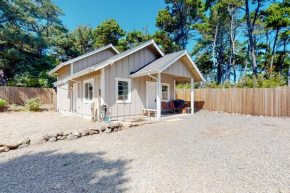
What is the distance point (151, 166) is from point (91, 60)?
11.1 meters

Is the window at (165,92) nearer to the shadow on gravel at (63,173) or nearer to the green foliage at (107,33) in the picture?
the shadow on gravel at (63,173)

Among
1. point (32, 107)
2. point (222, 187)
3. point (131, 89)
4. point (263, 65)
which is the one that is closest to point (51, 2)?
point (32, 107)

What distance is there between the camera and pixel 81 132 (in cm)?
552

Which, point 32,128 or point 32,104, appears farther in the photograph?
point 32,104

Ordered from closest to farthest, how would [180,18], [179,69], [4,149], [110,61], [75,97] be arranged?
[4,149] → [110,61] → [179,69] → [75,97] → [180,18]

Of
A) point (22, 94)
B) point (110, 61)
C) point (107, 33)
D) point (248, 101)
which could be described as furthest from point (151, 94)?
point (107, 33)

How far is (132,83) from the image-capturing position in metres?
9.18

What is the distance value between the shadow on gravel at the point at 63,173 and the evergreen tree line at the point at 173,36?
16.0m

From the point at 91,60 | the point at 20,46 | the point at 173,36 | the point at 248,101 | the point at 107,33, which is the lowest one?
the point at 248,101

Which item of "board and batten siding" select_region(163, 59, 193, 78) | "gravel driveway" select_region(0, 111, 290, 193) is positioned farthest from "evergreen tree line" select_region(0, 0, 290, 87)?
"gravel driveway" select_region(0, 111, 290, 193)

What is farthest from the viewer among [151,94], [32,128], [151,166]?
[151,94]

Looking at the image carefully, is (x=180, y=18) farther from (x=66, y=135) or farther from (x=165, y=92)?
(x=66, y=135)

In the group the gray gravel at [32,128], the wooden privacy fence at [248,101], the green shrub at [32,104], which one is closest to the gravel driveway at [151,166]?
the gray gravel at [32,128]

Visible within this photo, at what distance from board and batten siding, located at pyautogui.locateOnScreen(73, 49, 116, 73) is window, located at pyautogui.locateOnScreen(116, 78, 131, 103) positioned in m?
4.73
